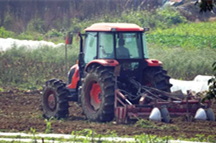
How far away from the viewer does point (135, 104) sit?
12.6m

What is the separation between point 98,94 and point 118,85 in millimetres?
594

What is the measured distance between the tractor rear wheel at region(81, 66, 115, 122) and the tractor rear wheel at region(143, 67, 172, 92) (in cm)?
108

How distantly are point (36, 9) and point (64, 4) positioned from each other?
250 cm

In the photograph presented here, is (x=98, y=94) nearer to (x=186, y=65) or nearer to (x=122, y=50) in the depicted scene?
(x=122, y=50)

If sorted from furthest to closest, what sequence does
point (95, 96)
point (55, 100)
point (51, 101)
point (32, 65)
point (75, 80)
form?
point (32, 65) → point (75, 80) → point (51, 101) → point (55, 100) → point (95, 96)

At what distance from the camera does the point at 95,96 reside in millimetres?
12758

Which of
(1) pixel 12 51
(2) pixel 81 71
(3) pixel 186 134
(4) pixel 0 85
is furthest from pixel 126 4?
(3) pixel 186 134

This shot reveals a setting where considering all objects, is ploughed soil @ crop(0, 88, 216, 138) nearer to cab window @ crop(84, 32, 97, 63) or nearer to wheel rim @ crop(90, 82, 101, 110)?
wheel rim @ crop(90, 82, 101, 110)

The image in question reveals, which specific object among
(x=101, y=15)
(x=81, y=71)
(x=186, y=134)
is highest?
(x=101, y=15)

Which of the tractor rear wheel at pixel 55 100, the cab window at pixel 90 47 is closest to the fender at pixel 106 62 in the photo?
the cab window at pixel 90 47

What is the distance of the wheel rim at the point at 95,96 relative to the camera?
12.7 metres


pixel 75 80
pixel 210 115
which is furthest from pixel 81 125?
pixel 210 115

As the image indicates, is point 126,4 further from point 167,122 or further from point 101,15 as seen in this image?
point 167,122

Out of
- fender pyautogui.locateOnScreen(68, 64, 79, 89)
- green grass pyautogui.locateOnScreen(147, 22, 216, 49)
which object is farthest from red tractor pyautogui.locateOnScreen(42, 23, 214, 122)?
green grass pyautogui.locateOnScreen(147, 22, 216, 49)
